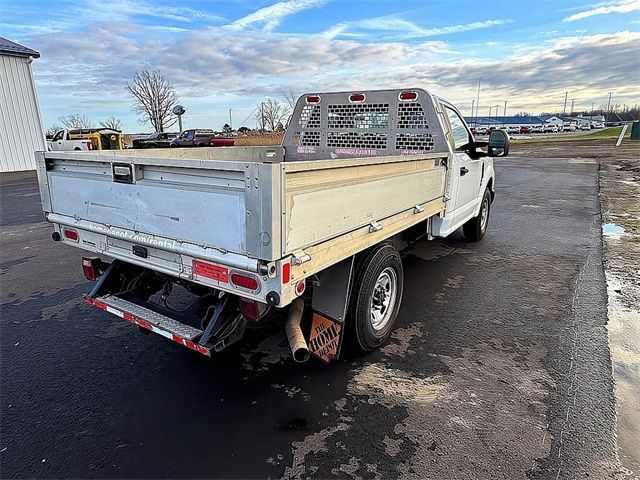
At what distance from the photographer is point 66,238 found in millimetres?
3596

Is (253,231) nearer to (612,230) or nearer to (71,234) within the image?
(71,234)

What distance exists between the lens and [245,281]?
2525 millimetres

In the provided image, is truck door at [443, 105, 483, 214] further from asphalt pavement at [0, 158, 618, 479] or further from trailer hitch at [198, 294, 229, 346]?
trailer hitch at [198, 294, 229, 346]

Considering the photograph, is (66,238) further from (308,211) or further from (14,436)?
(308,211)

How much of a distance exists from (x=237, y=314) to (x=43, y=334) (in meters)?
2.29

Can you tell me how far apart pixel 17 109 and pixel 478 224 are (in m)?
19.9

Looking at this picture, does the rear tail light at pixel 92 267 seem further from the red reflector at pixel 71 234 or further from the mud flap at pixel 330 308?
the mud flap at pixel 330 308

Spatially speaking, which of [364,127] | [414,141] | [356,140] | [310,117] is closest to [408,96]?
[414,141]

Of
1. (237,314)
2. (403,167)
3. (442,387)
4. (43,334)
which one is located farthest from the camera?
(43,334)

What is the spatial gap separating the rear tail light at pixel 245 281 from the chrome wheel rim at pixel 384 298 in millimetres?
1474

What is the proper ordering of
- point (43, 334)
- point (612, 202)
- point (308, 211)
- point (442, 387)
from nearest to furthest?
point (308, 211) → point (442, 387) → point (43, 334) → point (612, 202)

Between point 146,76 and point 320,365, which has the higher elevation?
point 146,76

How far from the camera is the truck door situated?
5129mm

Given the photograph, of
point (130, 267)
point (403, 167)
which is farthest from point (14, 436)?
point (403, 167)
